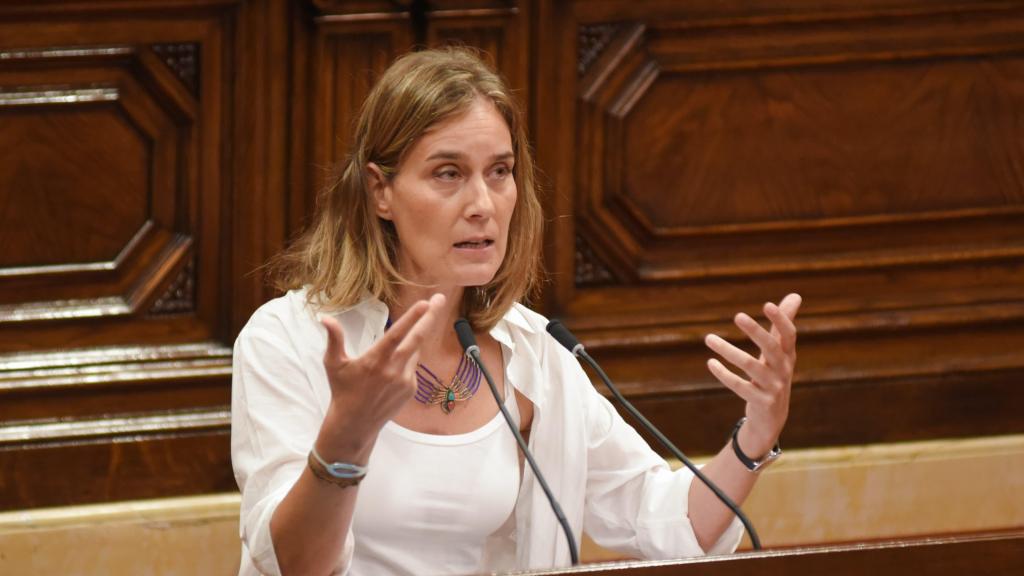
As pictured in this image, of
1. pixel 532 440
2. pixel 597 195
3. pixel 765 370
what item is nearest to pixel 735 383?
pixel 765 370

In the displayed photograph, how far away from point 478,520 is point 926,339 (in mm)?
1630

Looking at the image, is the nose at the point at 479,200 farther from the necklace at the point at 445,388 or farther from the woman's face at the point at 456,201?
the necklace at the point at 445,388

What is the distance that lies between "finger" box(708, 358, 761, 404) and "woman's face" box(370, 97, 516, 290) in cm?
36

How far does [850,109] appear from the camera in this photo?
3.46 m

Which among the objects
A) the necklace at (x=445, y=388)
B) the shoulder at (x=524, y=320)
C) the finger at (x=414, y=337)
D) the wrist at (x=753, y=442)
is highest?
the finger at (x=414, y=337)

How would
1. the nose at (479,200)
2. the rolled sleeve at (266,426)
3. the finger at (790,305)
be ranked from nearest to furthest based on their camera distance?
the rolled sleeve at (266,426) < the finger at (790,305) < the nose at (479,200)

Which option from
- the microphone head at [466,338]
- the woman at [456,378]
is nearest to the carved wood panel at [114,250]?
the woman at [456,378]

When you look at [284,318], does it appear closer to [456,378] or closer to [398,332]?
[456,378]

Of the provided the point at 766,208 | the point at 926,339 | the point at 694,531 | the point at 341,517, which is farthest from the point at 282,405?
the point at 926,339

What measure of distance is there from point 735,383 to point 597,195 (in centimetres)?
127

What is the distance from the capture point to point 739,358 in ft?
6.85

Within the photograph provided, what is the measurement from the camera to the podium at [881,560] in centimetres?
167

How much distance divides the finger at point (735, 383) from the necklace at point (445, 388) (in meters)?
0.39

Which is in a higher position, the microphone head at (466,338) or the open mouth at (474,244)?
the open mouth at (474,244)
